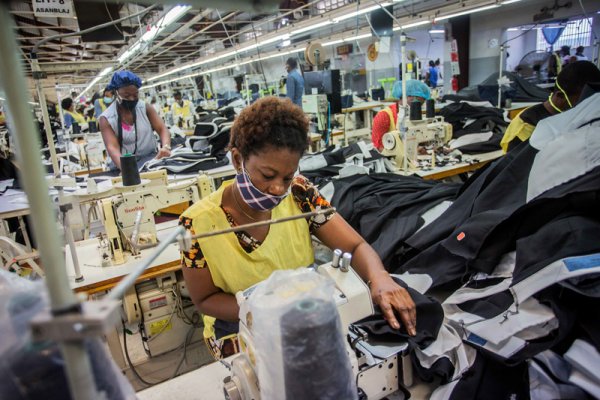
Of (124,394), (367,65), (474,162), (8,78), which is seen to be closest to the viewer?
(8,78)

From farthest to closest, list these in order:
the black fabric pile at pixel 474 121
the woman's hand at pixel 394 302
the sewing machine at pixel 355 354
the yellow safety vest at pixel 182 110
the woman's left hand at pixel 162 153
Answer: the yellow safety vest at pixel 182 110 < the black fabric pile at pixel 474 121 < the woman's left hand at pixel 162 153 < the woman's hand at pixel 394 302 < the sewing machine at pixel 355 354

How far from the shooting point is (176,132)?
21.8 ft

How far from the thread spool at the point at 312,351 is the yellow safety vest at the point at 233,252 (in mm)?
813

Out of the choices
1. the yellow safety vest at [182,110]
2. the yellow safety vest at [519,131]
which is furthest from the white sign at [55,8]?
the yellow safety vest at [182,110]

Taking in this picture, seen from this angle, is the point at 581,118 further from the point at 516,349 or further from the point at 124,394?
the point at 124,394

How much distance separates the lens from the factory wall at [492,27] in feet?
34.0

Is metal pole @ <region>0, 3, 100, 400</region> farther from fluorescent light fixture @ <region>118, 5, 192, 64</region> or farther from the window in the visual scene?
the window

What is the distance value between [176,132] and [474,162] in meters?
4.84

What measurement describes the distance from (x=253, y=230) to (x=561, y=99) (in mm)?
2609

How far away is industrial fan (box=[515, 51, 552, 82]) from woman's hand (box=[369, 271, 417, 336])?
1042 cm

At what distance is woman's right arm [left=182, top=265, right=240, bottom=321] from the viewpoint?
139cm

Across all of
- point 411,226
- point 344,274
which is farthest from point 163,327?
point 344,274

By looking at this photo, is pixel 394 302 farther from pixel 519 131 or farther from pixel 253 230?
pixel 519 131

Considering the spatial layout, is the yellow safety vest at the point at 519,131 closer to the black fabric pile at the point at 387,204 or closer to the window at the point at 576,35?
the black fabric pile at the point at 387,204
